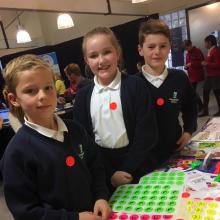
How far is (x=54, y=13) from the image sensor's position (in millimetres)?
3256

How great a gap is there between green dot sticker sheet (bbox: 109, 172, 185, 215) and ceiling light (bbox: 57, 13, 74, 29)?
2607mm

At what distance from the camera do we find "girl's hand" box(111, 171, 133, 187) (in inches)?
39.8

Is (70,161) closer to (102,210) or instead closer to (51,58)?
(102,210)

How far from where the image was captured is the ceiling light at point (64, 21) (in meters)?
3.21

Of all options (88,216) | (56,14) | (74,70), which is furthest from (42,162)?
(56,14)

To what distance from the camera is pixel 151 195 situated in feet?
2.94

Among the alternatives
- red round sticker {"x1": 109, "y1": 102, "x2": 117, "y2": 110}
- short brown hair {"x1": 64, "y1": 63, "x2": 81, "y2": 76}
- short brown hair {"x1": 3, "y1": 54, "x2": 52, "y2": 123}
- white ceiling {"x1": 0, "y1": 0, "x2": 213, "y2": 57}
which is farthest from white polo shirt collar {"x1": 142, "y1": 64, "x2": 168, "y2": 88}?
short brown hair {"x1": 64, "y1": 63, "x2": 81, "y2": 76}

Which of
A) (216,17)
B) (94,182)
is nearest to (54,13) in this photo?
(94,182)

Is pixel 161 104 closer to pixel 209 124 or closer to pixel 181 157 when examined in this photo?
pixel 181 157

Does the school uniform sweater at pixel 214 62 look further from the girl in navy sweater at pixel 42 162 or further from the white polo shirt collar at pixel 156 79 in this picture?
the girl in navy sweater at pixel 42 162

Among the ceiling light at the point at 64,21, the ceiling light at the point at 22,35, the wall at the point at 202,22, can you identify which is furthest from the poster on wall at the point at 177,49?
the ceiling light at the point at 22,35

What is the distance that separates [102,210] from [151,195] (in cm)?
17

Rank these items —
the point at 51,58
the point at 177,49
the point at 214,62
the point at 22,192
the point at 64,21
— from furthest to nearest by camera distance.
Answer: the point at 177,49, the point at 214,62, the point at 64,21, the point at 51,58, the point at 22,192

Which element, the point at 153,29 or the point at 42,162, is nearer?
the point at 42,162
